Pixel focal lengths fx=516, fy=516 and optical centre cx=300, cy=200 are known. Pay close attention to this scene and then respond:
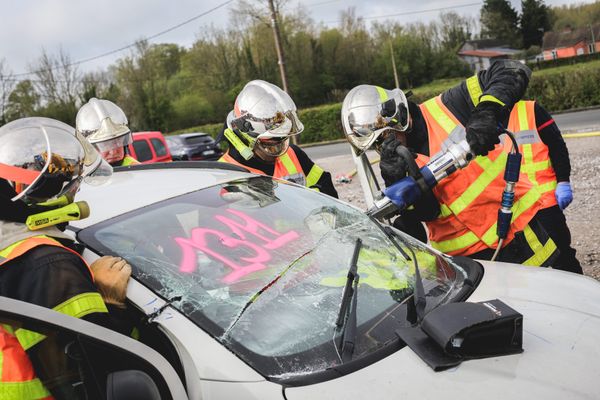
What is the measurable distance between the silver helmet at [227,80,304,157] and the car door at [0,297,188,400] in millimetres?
2002

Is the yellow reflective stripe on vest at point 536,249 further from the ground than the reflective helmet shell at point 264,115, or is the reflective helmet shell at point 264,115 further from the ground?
the reflective helmet shell at point 264,115

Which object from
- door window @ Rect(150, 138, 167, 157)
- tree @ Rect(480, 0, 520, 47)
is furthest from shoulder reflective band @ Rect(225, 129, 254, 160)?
tree @ Rect(480, 0, 520, 47)

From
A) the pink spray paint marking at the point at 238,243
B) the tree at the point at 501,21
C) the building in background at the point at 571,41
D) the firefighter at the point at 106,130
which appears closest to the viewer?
the pink spray paint marking at the point at 238,243

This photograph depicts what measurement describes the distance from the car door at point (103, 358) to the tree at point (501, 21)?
62.6 metres

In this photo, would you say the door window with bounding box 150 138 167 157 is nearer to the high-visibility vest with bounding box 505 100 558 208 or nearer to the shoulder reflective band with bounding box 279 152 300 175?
the shoulder reflective band with bounding box 279 152 300 175

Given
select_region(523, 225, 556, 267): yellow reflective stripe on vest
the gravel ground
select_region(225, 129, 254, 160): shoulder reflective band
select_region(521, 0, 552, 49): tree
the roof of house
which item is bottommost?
the gravel ground

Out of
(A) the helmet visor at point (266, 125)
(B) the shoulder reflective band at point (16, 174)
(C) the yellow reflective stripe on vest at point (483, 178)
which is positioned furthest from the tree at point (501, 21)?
(B) the shoulder reflective band at point (16, 174)

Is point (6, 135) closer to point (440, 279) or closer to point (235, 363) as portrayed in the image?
point (235, 363)

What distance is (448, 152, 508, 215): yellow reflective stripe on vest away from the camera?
2594 millimetres

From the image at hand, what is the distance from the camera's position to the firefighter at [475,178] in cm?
258

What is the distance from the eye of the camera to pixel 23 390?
1.42 metres

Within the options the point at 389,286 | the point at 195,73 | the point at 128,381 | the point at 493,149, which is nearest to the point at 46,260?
the point at 128,381

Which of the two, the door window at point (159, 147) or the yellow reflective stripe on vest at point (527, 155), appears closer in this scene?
the yellow reflective stripe on vest at point (527, 155)

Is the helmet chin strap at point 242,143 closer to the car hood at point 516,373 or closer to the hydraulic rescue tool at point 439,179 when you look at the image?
the hydraulic rescue tool at point 439,179
